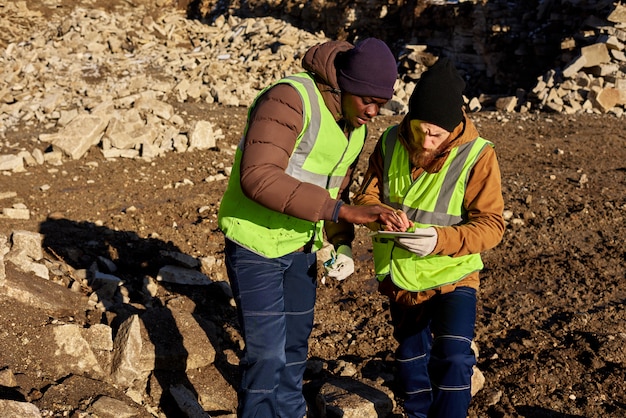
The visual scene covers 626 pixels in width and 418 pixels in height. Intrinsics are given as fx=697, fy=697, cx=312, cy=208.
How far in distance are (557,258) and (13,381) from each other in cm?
492

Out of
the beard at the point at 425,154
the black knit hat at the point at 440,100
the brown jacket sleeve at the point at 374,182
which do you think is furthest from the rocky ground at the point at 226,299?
the black knit hat at the point at 440,100

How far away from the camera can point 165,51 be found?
19109mm

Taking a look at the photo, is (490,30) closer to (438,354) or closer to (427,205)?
(427,205)

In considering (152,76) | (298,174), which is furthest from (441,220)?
(152,76)

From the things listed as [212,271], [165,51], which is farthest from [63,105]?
[212,271]

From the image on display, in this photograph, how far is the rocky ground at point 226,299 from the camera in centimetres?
418

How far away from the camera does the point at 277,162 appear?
289 cm

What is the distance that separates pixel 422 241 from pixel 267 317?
0.78 meters

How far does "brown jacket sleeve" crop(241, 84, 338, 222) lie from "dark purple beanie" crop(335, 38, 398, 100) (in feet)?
0.81

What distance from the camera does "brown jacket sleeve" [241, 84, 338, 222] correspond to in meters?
2.85

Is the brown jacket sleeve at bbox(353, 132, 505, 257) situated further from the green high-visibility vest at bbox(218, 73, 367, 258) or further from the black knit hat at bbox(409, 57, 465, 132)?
the green high-visibility vest at bbox(218, 73, 367, 258)

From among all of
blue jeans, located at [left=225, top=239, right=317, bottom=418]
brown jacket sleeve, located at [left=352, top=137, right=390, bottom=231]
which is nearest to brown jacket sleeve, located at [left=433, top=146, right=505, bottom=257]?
brown jacket sleeve, located at [left=352, top=137, right=390, bottom=231]

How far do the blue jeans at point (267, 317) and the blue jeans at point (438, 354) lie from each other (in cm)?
58

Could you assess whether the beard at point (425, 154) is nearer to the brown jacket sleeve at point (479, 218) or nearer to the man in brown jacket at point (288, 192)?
the brown jacket sleeve at point (479, 218)
